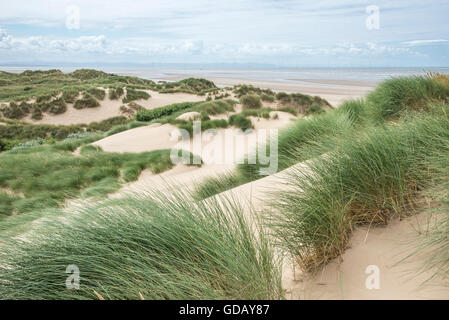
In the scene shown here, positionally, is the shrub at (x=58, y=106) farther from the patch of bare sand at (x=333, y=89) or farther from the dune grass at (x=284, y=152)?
the dune grass at (x=284, y=152)

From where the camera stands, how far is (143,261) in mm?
1900

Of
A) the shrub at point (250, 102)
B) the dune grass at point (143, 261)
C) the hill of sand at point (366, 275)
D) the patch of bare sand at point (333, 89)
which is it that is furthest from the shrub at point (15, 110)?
the hill of sand at point (366, 275)

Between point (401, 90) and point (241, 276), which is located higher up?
point (401, 90)

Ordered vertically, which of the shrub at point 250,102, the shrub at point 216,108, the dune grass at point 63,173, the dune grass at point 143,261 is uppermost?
the shrub at point 250,102

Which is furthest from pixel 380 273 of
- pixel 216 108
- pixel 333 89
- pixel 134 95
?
pixel 333 89

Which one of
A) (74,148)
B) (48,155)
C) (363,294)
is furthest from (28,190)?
(363,294)

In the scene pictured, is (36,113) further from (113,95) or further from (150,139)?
(150,139)

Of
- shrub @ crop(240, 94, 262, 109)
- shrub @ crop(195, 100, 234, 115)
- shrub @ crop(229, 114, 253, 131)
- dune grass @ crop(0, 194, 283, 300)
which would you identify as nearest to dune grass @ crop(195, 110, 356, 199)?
dune grass @ crop(0, 194, 283, 300)

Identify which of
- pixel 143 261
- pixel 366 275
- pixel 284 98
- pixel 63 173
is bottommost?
pixel 63 173

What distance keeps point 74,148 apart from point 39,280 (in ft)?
33.7

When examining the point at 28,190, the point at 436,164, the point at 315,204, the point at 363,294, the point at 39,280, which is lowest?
the point at 28,190

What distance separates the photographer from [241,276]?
6.02 ft

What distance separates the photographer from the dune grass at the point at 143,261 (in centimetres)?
175

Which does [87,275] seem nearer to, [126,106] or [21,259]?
[21,259]
